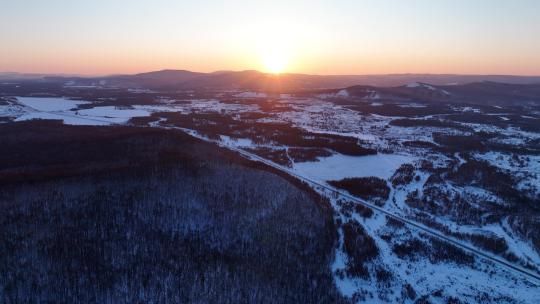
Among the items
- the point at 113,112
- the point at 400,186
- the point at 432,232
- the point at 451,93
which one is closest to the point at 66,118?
the point at 113,112

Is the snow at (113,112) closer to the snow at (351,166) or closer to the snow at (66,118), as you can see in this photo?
the snow at (66,118)

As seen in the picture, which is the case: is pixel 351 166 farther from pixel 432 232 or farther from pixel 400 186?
pixel 432 232

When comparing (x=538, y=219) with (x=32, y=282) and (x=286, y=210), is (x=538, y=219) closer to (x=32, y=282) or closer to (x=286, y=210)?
(x=286, y=210)

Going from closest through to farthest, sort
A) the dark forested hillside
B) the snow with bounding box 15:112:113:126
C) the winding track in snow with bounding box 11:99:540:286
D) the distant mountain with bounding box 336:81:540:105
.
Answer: the dark forested hillside < the winding track in snow with bounding box 11:99:540:286 < the snow with bounding box 15:112:113:126 < the distant mountain with bounding box 336:81:540:105

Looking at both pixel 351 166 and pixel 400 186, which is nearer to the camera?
pixel 400 186

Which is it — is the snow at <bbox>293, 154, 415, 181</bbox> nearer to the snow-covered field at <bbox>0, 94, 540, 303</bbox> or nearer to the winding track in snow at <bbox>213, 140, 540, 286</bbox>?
the snow-covered field at <bbox>0, 94, 540, 303</bbox>

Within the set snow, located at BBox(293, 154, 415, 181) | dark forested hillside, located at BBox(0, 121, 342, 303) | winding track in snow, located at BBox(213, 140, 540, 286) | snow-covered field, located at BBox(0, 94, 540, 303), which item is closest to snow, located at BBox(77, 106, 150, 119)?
snow-covered field, located at BBox(0, 94, 540, 303)
